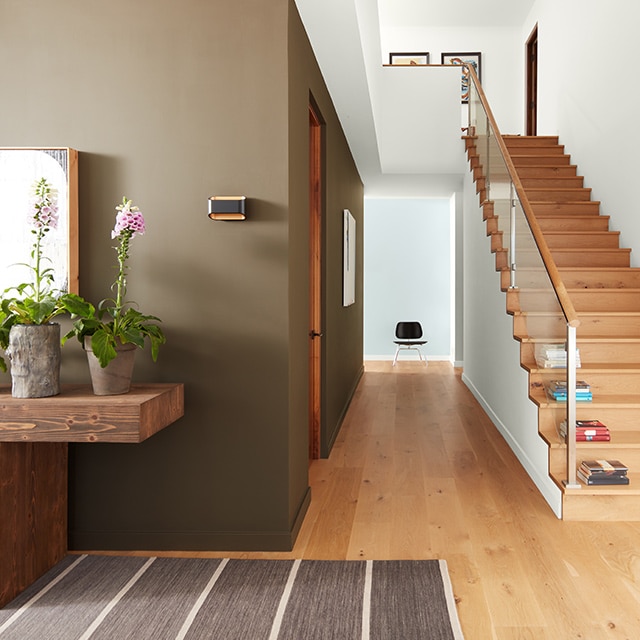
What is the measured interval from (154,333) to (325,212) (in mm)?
2343

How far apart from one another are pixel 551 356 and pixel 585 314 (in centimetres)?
125

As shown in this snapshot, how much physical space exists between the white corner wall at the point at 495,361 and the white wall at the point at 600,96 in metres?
1.20

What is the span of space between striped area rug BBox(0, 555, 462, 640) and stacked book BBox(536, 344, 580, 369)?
145 cm

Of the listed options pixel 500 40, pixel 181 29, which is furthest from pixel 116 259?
pixel 500 40

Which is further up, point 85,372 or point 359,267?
point 359,267

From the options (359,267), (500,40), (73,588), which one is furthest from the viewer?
(500,40)

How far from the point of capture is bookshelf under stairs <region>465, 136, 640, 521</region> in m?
3.79

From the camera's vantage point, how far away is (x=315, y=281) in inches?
193

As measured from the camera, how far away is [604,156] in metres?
6.39

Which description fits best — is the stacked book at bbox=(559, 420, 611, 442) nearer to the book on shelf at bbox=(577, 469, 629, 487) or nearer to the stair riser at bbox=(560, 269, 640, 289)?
the book on shelf at bbox=(577, 469, 629, 487)

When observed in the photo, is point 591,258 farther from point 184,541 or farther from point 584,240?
point 184,541

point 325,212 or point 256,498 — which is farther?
point 325,212

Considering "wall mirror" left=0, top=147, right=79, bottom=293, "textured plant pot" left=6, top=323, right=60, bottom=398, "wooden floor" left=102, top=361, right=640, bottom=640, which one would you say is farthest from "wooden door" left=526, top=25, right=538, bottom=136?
"textured plant pot" left=6, top=323, right=60, bottom=398

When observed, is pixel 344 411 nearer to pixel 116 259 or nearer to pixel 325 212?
pixel 325 212
